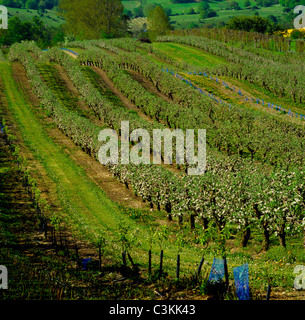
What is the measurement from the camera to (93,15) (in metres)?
181

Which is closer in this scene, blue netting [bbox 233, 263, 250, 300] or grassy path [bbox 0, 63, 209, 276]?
blue netting [bbox 233, 263, 250, 300]

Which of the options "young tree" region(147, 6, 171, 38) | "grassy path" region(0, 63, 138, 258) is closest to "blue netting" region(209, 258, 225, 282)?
"grassy path" region(0, 63, 138, 258)

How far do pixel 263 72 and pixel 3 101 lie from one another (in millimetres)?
66230

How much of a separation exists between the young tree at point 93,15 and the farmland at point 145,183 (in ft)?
259

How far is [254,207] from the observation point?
1212 inches

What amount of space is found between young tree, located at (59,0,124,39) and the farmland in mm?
79087

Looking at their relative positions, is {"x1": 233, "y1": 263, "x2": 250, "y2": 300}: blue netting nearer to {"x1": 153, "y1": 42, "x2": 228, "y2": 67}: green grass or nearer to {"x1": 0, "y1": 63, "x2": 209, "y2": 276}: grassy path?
{"x1": 0, "y1": 63, "x2": 209, "y2": 276}: grassy path

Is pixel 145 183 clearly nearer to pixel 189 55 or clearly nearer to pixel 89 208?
pixel 89 208

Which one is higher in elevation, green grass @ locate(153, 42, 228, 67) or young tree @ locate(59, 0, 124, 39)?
young tree @ locate(59, 0, 124, 39)

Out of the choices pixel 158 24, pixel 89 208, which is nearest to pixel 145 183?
pixel 89 208

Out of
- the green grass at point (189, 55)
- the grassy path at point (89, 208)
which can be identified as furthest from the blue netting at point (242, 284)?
the green grass at point (189, 55)

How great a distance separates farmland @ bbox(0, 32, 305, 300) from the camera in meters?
24.5

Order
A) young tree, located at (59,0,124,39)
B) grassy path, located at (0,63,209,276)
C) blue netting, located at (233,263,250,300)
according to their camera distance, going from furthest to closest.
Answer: young tree, located at (59,0,124,39)
grassy path, located at (0,63,209,276)
blue netting, located at (233,263,250,300)
